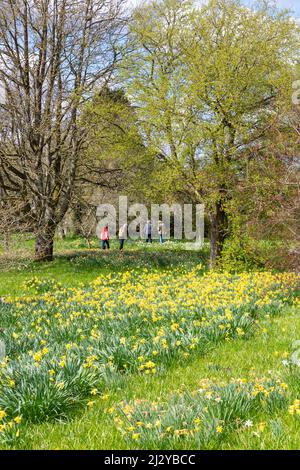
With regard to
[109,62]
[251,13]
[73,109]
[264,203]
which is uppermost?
[251,13]

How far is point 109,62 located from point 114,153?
10.4ft

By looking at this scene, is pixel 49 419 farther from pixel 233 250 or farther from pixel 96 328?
pixel 233 250

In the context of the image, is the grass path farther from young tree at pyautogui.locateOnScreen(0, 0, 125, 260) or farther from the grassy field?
young tree at pyautogui.locateOnScreen(0, 0, 125, 260)

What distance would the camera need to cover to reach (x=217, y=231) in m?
15.8

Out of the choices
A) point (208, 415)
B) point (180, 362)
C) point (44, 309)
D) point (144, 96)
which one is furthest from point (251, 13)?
point (208, 415)

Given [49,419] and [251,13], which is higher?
[251,13]

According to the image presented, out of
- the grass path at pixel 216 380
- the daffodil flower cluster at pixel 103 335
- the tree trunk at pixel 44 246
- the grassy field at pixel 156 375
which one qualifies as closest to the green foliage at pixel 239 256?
the daffodil flower cluster at pixel 103 335

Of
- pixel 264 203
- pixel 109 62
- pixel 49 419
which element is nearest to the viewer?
pixel 49 419

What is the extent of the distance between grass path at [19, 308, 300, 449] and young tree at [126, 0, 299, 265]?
8.50 m

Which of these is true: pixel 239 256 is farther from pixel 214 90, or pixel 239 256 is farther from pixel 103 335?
pixel 103 335

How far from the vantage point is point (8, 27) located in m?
14.5

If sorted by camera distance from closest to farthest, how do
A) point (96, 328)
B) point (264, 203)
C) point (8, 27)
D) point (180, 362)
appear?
point (180, 362) → point (96, 328) → point (264, 203) → point (8, 27)

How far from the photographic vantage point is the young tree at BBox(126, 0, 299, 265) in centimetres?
1402

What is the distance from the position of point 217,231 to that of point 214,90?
15.4 ft
